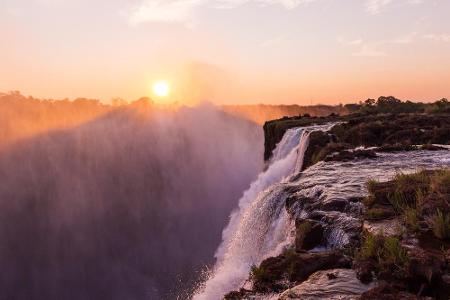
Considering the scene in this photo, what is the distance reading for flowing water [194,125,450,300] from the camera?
10.2m

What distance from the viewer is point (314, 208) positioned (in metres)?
11.1

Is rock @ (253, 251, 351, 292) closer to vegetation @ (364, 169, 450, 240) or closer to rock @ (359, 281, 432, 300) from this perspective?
rock @ (359, 281, 432, 300)

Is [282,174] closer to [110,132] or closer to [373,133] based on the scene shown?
[373,133]

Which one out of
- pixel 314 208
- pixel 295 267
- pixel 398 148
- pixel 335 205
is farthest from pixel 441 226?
pixel 398 148

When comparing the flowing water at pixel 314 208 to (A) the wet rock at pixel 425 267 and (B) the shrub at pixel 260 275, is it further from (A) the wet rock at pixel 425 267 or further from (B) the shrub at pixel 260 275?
(A) the wet rock at pixel 425 267

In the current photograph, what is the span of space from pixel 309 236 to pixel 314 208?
1705mm

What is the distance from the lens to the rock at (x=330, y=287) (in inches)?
263

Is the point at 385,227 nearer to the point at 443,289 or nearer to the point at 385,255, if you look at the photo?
the point at 385,255

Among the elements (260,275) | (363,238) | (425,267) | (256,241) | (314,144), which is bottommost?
(256,241)

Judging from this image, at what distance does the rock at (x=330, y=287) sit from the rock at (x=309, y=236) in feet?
6.12

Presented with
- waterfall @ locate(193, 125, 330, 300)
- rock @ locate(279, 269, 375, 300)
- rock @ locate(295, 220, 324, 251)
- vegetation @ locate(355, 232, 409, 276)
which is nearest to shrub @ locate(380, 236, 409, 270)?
vegetation @ locate(355, 232, 409, 276)

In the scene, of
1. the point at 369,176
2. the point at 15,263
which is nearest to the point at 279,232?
the point at 369,176

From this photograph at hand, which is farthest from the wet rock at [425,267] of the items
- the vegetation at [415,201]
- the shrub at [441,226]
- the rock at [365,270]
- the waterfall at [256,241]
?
the waterfall at [256,241]

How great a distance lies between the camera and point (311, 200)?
11.8m
